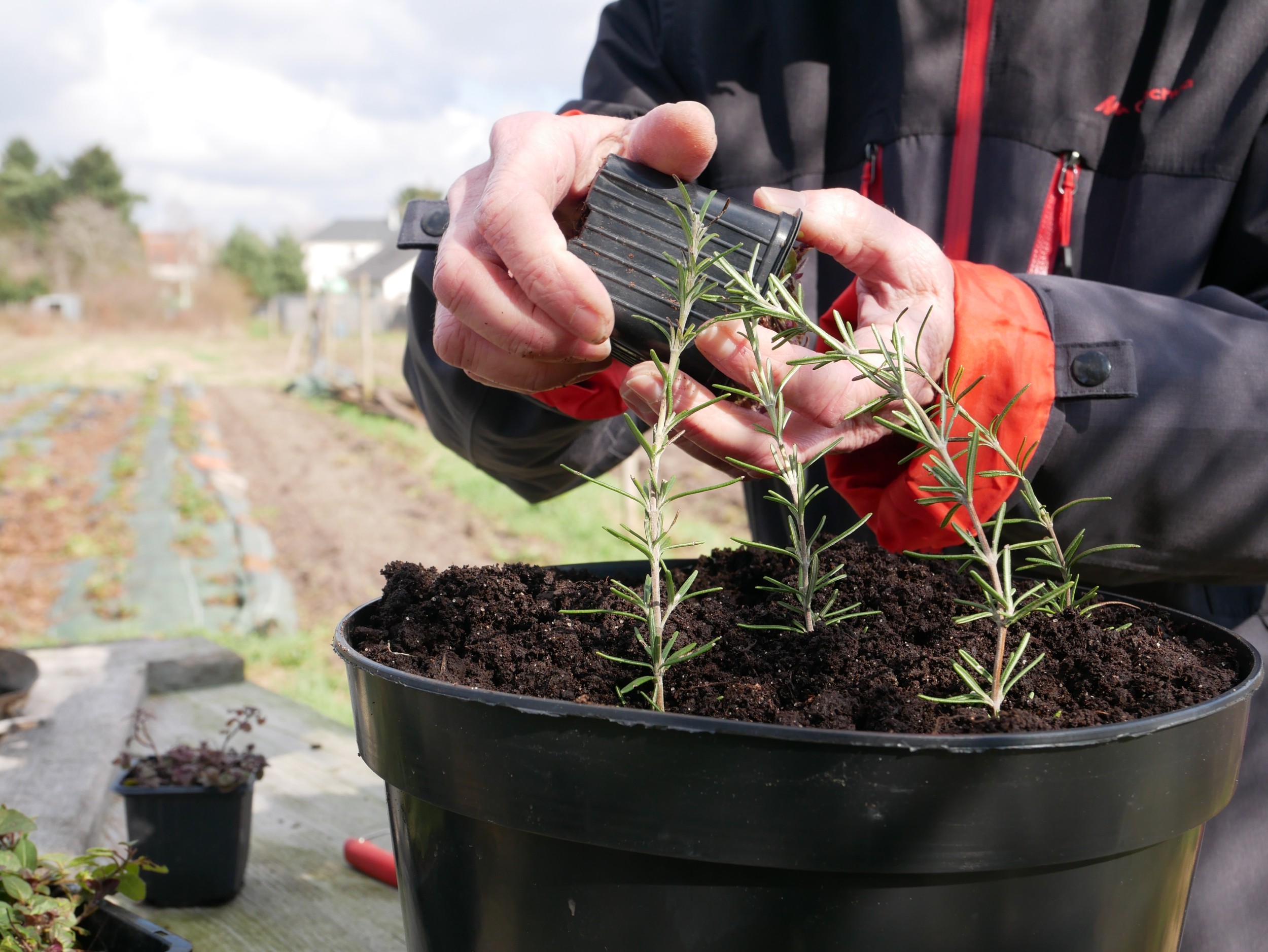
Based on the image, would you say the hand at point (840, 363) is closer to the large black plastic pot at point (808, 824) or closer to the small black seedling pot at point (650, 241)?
the small black seedling pot at point (650, 241)

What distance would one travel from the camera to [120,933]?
46.7 inches

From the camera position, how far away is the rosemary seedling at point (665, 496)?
28.1 inches

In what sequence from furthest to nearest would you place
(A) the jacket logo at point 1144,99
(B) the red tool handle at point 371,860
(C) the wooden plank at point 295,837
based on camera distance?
1. (A) the jacket logo at point 1144,99
2. (B) the red tool handle at point 371,860
3. (C) the wooden plank at point 295,837

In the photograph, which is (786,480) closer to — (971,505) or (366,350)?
(971,505)

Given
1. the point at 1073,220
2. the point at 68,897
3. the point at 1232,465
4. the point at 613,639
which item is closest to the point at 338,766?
the point at 68,897

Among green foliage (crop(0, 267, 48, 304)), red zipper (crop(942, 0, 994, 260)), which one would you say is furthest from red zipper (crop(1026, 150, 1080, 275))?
green foliage (crop(0, 267, 48, 304))

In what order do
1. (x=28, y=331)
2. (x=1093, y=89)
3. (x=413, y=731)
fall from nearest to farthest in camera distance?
(x=413, y=731)
(x=1093, y=89)
(x=28, y=331)

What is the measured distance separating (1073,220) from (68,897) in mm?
2012

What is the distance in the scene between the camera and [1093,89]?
5.53ft

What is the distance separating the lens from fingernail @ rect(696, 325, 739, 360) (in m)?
0.88

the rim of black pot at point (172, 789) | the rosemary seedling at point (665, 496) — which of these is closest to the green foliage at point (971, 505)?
the rosemary seedling at point (665, 496)

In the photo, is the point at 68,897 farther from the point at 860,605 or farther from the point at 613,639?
the point at 860,605

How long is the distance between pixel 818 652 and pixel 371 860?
1.05 m

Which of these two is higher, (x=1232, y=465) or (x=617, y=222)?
(x=617, y=222)
